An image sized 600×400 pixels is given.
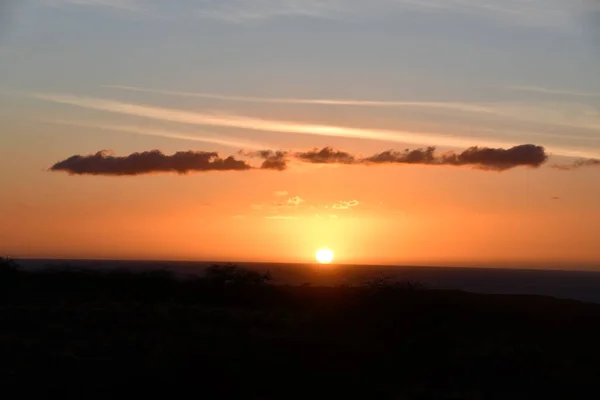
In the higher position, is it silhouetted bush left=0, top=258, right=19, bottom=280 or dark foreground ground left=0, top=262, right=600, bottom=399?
silhouetted bush left=0, top=258, right=19, bottom=280

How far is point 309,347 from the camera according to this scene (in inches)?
864

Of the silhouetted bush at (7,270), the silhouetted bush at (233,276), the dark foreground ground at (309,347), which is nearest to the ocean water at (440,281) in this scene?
the silhouetted bush at (233,276)

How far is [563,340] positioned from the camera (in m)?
25.2

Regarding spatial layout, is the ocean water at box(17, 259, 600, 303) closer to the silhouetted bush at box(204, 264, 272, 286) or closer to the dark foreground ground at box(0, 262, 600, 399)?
the silhouetted bush at box(204, 264, 272, 286)

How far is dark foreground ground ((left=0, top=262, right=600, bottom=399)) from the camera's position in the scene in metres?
18.6

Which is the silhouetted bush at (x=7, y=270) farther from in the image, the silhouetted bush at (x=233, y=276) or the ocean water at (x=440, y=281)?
the silhouetted bush at (x=233, y=276)

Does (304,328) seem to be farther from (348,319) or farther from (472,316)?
(472,316)

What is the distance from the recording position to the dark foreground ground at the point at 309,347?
18.6 m

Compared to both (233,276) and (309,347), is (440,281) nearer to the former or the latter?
Result: (233,276)

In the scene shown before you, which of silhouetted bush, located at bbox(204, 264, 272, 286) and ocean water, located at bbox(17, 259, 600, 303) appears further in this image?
ocean water, located at bbox(17, 259, 600, 303)

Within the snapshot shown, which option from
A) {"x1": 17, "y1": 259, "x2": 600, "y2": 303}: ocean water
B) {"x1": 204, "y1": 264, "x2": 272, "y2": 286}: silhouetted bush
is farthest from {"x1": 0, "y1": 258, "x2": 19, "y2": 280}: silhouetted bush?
{"x1": 204, "y1": 264, "x2": 272, "y2": 286}: silhouetted bush

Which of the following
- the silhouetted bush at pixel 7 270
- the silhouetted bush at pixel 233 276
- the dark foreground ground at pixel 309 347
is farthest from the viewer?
the silhouetted bush at pixel 233 276

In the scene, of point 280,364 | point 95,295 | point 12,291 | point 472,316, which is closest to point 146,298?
point 95,295

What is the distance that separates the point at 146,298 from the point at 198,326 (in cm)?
1076
